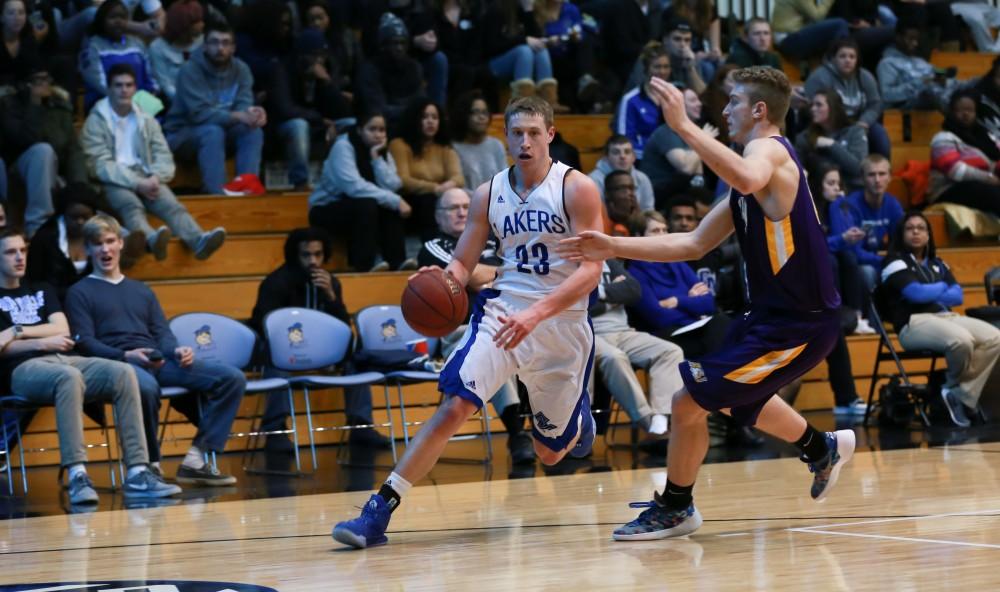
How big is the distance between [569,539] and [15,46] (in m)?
6.74

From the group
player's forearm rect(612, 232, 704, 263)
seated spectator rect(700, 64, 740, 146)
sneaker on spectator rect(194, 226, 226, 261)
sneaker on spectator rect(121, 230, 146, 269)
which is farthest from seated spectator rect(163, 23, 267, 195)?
player's forearm rect(612, 232, 704, 263)

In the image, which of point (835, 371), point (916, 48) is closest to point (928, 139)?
point (916, 48)

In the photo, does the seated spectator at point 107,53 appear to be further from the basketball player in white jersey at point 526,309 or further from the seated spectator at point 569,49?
the basketball player in white jersey at point 526,309

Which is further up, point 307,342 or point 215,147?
point 215,147

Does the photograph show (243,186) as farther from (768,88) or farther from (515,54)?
(768,88)

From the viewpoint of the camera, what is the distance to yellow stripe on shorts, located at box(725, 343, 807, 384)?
4.86 m

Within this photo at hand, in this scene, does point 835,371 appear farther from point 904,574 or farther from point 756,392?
point 904,574

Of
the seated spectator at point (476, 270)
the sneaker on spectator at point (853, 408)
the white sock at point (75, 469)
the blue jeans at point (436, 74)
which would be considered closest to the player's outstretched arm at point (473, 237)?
the seated spectator at point (476, 270)

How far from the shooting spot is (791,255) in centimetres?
485

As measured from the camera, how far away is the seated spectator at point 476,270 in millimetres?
8062

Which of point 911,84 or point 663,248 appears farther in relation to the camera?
point 911,84

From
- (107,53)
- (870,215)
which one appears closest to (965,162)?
(870,215)

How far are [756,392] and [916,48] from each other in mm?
9755

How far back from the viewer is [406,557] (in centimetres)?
483
